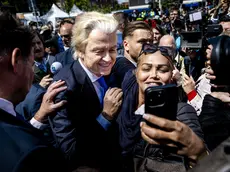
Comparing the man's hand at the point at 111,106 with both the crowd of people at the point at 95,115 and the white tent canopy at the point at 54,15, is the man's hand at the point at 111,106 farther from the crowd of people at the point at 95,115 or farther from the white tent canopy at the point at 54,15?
the white tent canopy at the point at 54,15

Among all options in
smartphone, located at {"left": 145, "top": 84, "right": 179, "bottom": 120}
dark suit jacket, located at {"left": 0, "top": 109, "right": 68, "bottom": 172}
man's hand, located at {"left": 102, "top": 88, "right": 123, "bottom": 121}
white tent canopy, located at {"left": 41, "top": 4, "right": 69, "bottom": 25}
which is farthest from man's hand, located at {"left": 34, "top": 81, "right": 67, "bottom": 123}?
white tent canopy, located at {"left": 41, "top": 4, "right": 69, "bottom": 25}

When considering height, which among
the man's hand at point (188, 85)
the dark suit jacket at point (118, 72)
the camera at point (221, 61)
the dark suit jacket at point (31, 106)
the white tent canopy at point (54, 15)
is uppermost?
the white tent canopy at point (54, 15)

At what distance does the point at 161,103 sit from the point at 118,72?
1580 mm

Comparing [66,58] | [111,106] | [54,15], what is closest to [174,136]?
[111,106]

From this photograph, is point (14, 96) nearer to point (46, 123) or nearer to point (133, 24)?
point (46, 123)

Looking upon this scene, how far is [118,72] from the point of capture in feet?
7.97

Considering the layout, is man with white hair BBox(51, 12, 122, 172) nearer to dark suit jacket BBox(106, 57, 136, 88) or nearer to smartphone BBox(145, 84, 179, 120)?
dark suit jacket BBox(106, 57, 136, 88)

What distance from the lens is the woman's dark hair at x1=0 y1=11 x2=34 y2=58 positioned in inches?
38.6

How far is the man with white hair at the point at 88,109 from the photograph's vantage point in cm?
159

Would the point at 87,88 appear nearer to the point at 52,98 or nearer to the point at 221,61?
the point at 52,98

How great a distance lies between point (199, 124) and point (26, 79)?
103 cm


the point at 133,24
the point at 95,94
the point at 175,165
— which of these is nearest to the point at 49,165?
the point at 175,165

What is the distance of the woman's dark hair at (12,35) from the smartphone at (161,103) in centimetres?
59

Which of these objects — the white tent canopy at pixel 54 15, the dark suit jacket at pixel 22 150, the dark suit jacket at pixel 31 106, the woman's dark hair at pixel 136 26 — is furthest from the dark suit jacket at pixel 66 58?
the white tent canopy at pixel 54 15
